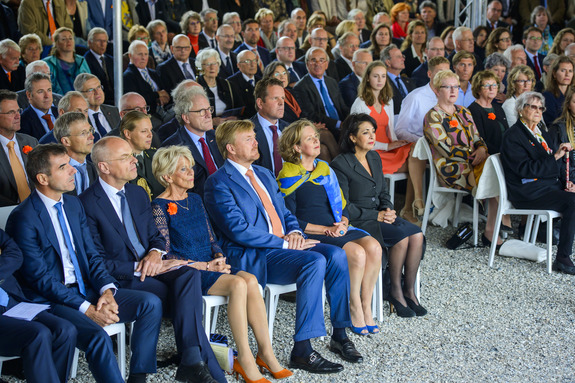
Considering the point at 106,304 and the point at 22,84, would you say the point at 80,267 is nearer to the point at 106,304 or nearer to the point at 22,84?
the point at 106,304

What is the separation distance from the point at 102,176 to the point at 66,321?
84 centimetres

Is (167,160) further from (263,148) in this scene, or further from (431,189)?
(431,189)

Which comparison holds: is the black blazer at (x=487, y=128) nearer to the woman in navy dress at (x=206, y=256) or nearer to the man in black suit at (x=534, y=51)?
the man in black suit at (x=534, y=51)

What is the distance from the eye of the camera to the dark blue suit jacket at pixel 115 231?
10.7ft

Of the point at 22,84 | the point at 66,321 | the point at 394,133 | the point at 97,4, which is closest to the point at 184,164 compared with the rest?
the point at 66,321

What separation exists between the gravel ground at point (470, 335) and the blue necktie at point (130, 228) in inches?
21.4

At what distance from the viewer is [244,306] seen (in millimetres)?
3244

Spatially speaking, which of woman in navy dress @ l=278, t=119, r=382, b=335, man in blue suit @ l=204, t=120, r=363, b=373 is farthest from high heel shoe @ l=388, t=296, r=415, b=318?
man in blue suit @ l=204, t=120, r=363, b=373

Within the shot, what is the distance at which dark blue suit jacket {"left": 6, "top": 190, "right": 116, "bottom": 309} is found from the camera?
293 cm

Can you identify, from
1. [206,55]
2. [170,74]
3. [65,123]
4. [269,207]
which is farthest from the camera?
[170,74]

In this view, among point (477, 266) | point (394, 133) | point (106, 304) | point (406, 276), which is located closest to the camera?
point (106, 304)

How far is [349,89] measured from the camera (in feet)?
21.7

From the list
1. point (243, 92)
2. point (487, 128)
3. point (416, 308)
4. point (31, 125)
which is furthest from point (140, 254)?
point (487, 128)

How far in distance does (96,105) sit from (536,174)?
323 centimetres
